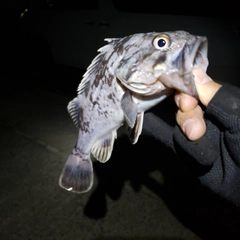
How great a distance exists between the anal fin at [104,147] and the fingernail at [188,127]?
25.4 inches

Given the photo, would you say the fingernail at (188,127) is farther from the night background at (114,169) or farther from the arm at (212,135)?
the night background at (114,169)

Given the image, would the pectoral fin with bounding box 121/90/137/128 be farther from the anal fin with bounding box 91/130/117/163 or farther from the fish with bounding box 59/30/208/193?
the anal fin with bounding box 91/130/117/163

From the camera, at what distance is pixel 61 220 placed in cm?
303

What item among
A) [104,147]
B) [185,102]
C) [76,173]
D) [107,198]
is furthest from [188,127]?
[107,198]

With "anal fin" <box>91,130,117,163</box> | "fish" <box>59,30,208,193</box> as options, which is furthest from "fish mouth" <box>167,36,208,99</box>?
"anal fin" <box>91,130,117,163</box>

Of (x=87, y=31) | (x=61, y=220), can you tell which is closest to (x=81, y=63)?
(x=87, y=31)

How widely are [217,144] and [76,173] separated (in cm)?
107

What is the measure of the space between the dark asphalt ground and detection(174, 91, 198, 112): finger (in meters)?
1.68

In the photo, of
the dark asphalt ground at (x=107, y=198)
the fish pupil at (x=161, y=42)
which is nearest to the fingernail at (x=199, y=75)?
the fish pupil at (x=161, y=42)

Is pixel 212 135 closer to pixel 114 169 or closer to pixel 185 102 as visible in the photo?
pixel 185 102

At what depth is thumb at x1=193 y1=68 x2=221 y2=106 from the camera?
150cm

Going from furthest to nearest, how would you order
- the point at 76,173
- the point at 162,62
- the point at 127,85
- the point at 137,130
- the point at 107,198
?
1. the point at 107,198
2. the point at 76,173
3. the point at 137,130
4. the point at 127,85
5. the point at 162,62

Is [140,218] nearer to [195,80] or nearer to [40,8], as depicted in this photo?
[195,80]

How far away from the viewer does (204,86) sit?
1.55 metres
